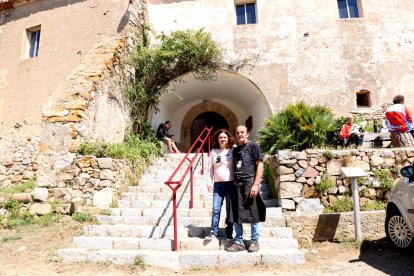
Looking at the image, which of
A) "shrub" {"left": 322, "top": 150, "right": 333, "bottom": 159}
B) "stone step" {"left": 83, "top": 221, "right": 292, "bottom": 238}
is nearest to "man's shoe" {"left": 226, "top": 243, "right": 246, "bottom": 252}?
"stone step" {"left": 83, "top": 221, "right": 292, "bottom": 238}

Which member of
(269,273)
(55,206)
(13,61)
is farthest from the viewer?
(13,61)

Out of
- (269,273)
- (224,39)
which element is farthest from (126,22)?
(269,273)

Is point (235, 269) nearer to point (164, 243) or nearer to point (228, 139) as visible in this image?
point (164, 243)

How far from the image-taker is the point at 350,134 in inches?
267

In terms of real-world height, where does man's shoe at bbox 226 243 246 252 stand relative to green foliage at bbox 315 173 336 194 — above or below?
below

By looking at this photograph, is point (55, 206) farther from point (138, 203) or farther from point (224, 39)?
point (224, 39)

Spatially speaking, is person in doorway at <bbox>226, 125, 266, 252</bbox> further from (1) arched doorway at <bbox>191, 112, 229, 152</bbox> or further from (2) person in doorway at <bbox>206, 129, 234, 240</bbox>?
(1) arched doorway at <bbox>191, 112, 229, 152</bbox>

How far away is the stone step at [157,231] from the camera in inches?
169

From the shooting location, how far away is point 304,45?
875cm

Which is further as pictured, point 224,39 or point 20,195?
point 224,39

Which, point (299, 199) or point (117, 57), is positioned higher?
point (117, 57)

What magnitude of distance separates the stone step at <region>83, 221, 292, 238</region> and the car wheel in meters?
1.26

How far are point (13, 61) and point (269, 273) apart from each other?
10255 millimetres

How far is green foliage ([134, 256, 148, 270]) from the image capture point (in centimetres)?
362
